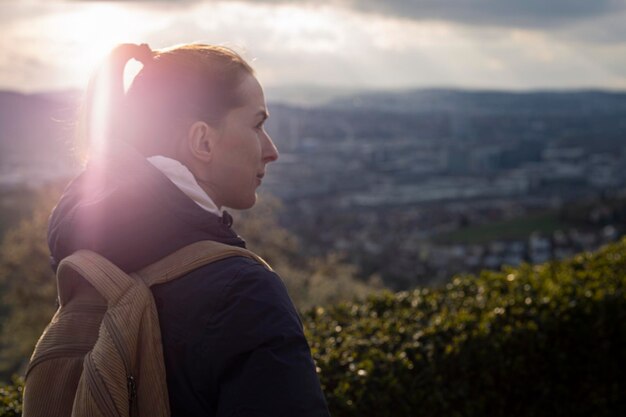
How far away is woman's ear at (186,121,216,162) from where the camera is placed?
6.64ft

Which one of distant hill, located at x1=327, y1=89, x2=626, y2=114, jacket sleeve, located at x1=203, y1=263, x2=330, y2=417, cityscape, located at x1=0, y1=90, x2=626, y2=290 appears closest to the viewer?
jacket sleeve, located at x1=203, y1=263, x2=330, y2=417

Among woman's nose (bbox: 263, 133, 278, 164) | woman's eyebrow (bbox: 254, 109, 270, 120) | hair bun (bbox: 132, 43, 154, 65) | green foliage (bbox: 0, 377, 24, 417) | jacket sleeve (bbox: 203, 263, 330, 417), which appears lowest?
green foliage (bbox: 0, 377, 24, 417)

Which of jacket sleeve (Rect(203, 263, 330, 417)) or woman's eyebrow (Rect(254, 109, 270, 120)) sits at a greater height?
woman's eyebrow (Rect(254, 109, 270, 120))

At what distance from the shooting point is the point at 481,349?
412 cm

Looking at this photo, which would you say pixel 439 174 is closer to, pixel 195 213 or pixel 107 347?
pixel 195 213

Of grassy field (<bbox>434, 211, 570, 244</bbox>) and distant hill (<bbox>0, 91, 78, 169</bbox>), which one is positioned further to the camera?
grassy field (<bbox>434, 211, 570, 244</bbox>)

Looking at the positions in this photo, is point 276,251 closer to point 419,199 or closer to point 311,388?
point 311,388

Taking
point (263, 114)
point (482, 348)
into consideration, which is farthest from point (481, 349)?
point (263, 114)

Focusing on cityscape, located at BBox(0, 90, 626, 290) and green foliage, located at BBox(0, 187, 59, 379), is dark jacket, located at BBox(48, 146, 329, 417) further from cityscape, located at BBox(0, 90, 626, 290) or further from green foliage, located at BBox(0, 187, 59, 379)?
cityscape, located at BBox(0, 90, 626, 290)

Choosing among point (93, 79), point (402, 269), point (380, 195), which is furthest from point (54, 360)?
point (380, 195)

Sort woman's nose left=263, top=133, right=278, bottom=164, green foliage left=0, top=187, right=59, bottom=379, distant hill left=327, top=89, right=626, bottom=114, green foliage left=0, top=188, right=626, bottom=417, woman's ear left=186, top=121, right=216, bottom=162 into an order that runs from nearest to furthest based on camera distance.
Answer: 1. woman's ear left=186, top=121, right=216, bottom=162
2. woman's nose left=263, top=133, right=278, bottom=164
3. green foliage left=0, top=188, right=626, bottom=417
4. green foliage left=0, top=187, right=59, bottom=379
5. distant hill left=327, top=89, right=626, bottom=114

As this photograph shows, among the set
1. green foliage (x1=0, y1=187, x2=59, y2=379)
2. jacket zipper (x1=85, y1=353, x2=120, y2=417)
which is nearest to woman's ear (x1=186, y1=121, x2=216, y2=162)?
jacket zipper (x1=85, y1=353, x2=120, y2=417)

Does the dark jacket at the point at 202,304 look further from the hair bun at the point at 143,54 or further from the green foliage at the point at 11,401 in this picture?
the green foliage at the point at 11,401

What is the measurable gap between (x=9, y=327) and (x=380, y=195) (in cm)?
5027
